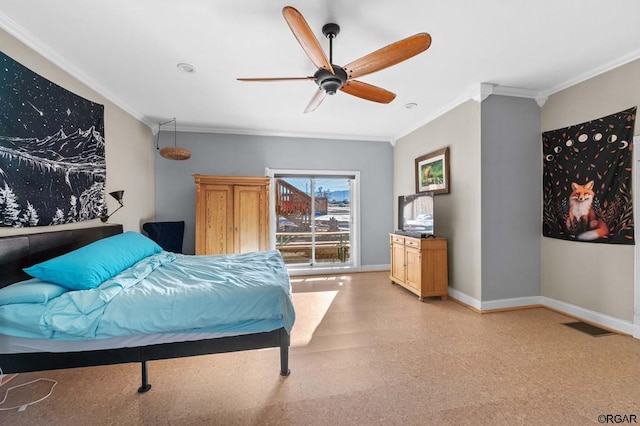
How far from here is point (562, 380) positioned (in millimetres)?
1907

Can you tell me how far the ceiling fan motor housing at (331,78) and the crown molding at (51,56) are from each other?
229 cm

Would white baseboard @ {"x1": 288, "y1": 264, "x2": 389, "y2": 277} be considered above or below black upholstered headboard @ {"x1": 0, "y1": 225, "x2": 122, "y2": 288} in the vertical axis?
below

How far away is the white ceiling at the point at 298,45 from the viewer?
188 cm

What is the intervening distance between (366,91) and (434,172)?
2.19 m

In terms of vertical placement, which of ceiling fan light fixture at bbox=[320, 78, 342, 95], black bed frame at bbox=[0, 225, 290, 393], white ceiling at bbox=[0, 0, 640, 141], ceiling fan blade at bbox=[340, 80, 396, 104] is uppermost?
white ceiling at bbox=[0, 0, 640, 141]

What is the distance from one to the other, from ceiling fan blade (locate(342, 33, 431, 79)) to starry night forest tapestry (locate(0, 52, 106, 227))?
254cm

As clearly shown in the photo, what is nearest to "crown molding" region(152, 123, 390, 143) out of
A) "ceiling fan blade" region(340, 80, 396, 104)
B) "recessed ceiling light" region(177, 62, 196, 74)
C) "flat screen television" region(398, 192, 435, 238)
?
"flat screen television" region(398, 192, 435, 238)

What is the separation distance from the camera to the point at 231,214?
4164 mm

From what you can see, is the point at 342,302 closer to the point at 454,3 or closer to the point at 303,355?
the point at 303,355

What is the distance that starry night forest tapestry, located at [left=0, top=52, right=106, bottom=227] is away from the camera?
1979 mm

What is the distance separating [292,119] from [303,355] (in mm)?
3295

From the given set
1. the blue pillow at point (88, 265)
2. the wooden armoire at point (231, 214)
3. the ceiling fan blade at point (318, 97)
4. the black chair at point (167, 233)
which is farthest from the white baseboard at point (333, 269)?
the ceiling fan blade at point (318, 97)

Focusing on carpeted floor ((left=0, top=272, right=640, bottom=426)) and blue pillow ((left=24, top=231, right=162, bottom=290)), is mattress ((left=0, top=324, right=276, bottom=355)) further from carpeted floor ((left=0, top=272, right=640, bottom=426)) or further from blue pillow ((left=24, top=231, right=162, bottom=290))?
carpeted floor ((left=0, top=272, right=640, bottom=426))

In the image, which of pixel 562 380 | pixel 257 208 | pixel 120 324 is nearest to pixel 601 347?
pixel 562 380
